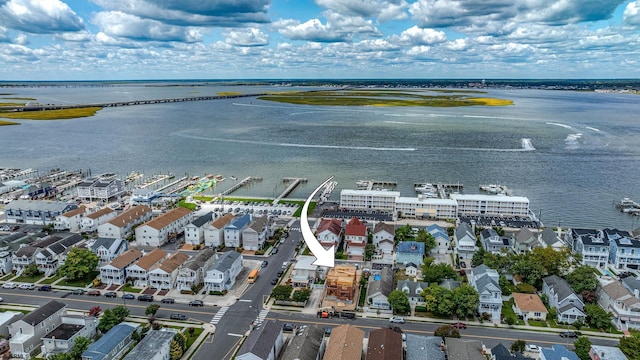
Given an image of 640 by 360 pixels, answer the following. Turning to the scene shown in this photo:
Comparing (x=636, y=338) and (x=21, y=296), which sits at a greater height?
(x=636, y=338)

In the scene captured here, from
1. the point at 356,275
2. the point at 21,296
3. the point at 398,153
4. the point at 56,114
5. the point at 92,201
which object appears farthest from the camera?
the point at 56,114

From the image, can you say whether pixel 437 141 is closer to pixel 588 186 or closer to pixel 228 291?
pixel 588 186

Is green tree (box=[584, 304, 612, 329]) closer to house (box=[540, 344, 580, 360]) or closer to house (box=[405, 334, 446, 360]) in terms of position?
house (box=[540, 344, 580, 360])

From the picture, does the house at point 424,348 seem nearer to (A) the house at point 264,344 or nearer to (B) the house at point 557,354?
(B) the house at point 557,354

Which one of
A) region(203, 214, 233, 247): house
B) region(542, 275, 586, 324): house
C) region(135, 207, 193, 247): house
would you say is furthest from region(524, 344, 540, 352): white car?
region(135, 207, 193, 247): house

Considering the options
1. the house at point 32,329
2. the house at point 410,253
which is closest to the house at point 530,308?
the house at point 410,253

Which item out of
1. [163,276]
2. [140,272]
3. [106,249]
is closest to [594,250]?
[163,276]

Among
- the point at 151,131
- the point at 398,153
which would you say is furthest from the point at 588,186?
the point at 151,131
